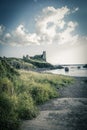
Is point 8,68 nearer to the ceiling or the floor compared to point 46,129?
nearer to the ceiling

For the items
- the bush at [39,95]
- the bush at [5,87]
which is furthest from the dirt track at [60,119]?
the bush at [5,87]

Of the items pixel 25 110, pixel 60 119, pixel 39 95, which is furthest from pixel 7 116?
pixel 39 95

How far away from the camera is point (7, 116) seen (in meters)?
6.14

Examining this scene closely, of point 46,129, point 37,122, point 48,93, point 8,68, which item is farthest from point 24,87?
point 46,129

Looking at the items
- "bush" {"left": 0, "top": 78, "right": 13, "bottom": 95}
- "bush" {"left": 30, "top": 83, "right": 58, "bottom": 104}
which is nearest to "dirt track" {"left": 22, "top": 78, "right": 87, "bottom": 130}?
"bush" {"left": 30, "top": 83, "right": 58, "bottom": 104}

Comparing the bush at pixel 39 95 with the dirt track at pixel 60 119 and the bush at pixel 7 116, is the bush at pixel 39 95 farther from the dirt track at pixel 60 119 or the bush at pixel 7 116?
the bush at pixel 7 116

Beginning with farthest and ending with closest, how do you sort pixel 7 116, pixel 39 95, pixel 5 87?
pixel 39 95 < pixel 5 87 < pixel 7 116

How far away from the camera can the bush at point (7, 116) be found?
5.90 metres

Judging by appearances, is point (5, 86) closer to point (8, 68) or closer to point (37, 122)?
point (37, 122)

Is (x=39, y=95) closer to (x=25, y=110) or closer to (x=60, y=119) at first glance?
(x=25, y=110)

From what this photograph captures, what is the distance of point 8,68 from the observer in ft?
34.6

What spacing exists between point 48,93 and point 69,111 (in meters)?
3.57


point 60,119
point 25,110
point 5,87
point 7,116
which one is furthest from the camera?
point 5,87

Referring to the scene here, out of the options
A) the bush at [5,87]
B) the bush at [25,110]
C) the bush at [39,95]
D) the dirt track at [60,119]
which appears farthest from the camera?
the bush at [39,95]
